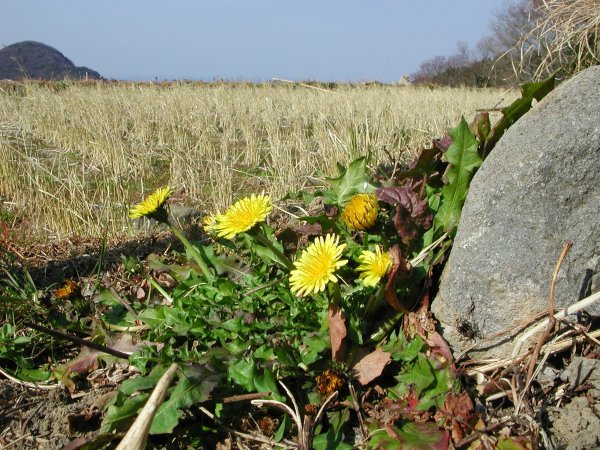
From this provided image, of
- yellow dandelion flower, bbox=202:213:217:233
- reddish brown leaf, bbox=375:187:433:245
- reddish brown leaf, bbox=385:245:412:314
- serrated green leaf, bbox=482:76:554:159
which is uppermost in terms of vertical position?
serrated green leaf, bbox=482:76:554:159

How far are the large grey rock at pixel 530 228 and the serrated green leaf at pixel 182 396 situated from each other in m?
0.81

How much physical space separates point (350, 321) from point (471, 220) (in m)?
0.52

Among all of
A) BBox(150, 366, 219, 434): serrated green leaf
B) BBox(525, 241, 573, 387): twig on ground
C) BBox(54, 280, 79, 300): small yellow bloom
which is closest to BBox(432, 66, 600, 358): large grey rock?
BBox(525, 241, 573, 387): twig on ground

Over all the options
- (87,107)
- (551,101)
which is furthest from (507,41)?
(551,101)

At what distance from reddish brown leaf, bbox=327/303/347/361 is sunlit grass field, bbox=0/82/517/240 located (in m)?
1.10

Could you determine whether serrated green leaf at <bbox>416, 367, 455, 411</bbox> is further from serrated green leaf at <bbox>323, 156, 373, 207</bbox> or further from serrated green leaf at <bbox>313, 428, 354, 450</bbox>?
serrated green leaf at <bbox>323, 156, 373, 207</bbox>

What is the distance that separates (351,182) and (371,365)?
88 centimetres

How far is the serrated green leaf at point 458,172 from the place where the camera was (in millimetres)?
2176

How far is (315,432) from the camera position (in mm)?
1791

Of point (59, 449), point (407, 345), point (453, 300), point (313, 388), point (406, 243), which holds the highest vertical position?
point (406, 243)

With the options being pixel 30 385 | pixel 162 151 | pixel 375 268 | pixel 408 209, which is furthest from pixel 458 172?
pixel 162 151

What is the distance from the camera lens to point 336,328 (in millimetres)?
1869

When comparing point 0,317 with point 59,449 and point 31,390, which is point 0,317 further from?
point 59,449

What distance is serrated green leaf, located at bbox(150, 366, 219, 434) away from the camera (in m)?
1.73
